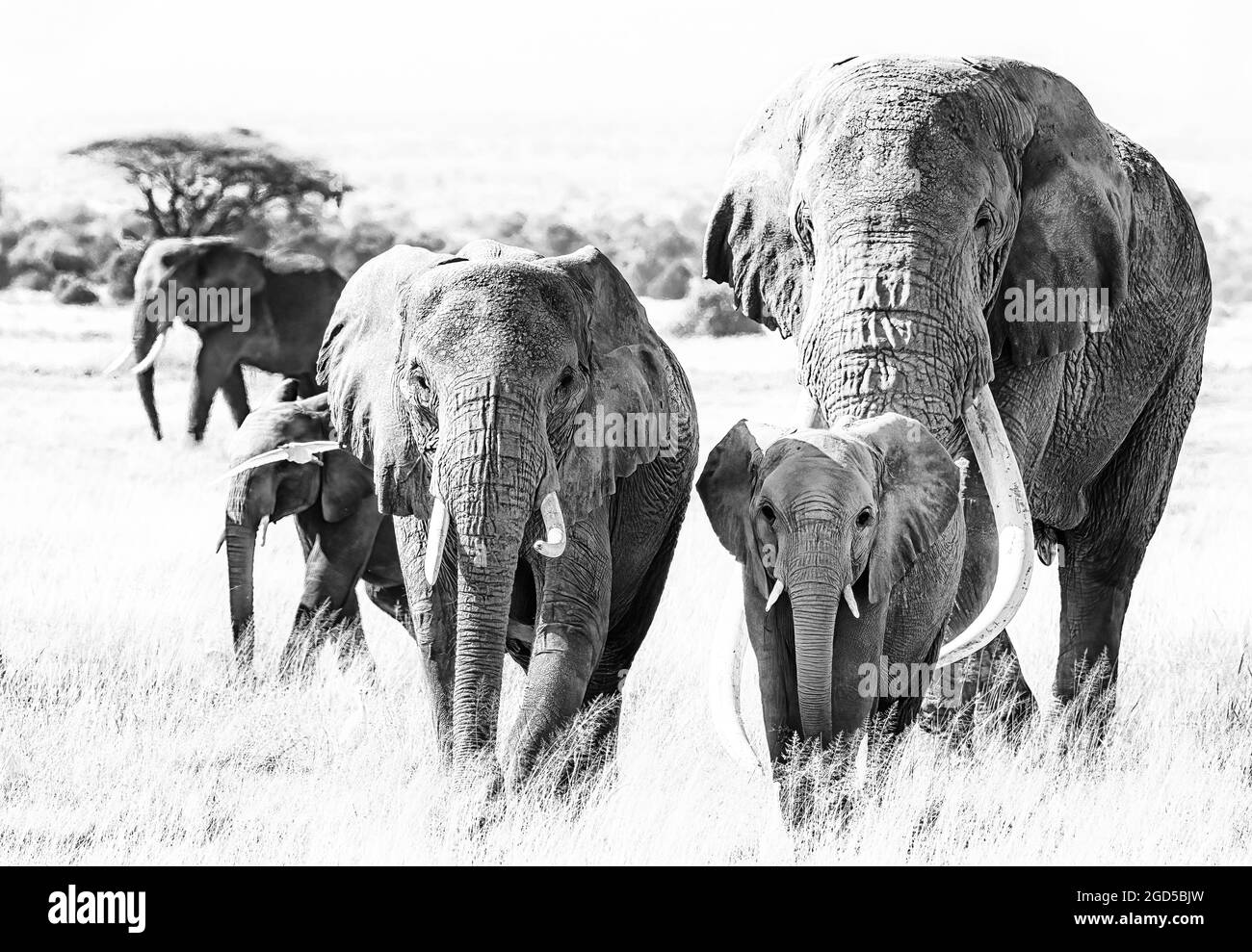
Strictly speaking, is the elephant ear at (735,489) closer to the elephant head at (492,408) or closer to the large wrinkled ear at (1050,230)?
the elephant head at (492,408)

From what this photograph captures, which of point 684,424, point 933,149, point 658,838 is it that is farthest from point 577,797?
point 933,149

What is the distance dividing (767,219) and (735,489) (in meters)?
1.55

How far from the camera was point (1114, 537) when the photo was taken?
9500 mm

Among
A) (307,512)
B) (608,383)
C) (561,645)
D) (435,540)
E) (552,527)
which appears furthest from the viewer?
(307,512)

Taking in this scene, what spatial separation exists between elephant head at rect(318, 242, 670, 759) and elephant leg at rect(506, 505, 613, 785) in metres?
0.14

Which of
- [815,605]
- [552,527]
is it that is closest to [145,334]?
[552,527]

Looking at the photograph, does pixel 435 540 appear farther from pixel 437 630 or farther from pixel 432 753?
pixel 432 753

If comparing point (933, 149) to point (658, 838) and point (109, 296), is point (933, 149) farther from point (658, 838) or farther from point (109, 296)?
point (109, 296)

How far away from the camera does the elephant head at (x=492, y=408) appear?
6.87 m

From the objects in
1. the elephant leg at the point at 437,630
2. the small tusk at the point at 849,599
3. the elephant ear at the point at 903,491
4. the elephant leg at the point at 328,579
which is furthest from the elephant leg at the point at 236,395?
the small tusk at the point at 849,599

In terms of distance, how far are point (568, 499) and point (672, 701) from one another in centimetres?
253

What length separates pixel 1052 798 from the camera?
7.93 m

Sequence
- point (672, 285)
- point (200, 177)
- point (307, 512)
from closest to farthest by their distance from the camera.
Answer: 1. point (307, 512)
2. point (672, 285)
3. point (200, 177)

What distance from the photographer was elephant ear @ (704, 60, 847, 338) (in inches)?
309
